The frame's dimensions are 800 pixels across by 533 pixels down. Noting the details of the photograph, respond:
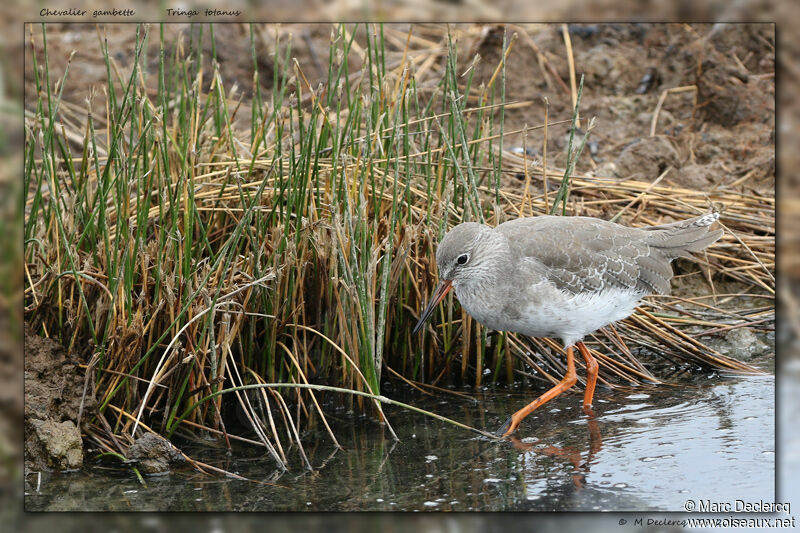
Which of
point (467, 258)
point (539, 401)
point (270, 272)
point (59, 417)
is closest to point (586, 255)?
point (467, 258)

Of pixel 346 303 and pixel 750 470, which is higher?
pixel 346 303

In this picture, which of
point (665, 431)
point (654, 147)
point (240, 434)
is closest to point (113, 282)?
point (240, 434)

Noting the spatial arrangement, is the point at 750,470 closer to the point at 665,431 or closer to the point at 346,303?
the point at 665,431

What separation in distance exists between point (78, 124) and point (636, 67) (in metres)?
5.42

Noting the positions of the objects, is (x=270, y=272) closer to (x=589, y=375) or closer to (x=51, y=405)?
(x=51, y=405)

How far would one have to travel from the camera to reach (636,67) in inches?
340

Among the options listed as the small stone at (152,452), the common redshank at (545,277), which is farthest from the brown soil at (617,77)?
the small stone at (152,452)

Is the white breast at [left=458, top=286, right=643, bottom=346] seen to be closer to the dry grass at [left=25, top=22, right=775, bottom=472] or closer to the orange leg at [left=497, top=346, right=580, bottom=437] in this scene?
the orange leg at [left=497, top=346, right=580, bottom=437]

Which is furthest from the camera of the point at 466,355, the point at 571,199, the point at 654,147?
the point at 654,147

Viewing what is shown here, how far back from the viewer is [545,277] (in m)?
5.04

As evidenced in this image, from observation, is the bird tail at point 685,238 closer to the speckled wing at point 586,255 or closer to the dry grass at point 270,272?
the speckled wing at point 586,255

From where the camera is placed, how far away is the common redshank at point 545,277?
494 centimetres

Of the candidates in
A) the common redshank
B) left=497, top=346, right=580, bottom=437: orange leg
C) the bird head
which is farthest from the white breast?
left=497, top=346, right=580, bottom=437: orange leg

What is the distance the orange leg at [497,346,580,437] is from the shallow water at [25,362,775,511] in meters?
0.08
